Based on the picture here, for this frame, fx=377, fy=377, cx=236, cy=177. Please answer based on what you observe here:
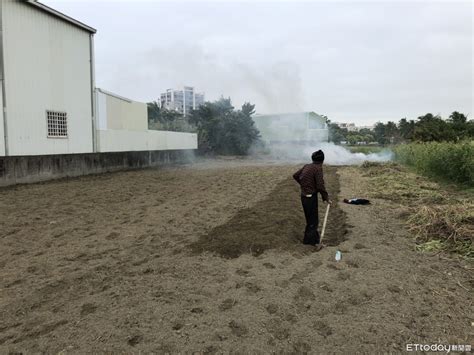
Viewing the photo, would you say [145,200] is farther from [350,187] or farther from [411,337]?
[411,337]

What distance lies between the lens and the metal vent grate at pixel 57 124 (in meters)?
15.2


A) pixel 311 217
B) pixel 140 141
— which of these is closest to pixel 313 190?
pixel 311 217

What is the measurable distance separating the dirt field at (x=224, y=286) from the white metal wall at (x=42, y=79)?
6.59 m

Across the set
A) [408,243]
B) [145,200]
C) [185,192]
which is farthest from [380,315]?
[185,192]

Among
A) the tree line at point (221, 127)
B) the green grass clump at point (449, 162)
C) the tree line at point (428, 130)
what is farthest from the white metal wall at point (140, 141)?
the tree line at point (428, 130)

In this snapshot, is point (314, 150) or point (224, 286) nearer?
point (224, 286)

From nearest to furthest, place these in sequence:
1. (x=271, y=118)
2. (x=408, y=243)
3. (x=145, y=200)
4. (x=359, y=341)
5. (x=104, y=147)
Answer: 1. (x=359, y=341)
2. (x=408, y=243)
3. (x=145, y=200)
4. (x=104, y=147)
5. (x=271, y=118)

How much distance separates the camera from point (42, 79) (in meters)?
14.7

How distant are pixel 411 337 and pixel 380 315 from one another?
1.32 ft

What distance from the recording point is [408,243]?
241 inches

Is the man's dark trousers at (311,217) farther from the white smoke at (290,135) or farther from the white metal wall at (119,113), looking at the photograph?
the white smoke at (290,135)

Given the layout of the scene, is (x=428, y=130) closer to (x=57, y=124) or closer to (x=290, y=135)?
(x=290, y=135)

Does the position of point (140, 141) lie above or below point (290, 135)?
below

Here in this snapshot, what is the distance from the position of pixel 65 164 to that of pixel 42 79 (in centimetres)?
346
